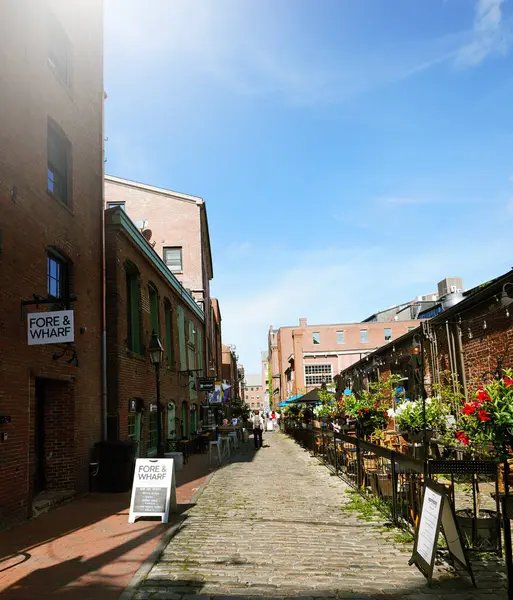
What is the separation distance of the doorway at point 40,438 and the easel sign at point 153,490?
9.40 ft

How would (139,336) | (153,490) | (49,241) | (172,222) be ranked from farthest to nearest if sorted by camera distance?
(172,222) → (139,336) → (49,241) → (153,490)

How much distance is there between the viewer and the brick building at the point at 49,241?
29.0ft

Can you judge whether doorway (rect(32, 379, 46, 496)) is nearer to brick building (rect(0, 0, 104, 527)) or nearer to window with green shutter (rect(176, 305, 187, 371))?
brick building (rect(0, 0, 104, 527))

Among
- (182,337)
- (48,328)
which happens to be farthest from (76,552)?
(182,337)

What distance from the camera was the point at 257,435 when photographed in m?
26.2

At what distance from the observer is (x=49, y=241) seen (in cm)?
1060

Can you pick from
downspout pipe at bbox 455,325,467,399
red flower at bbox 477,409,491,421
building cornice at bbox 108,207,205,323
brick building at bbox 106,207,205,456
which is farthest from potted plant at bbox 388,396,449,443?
building cornice at bbox 108,207,205,323

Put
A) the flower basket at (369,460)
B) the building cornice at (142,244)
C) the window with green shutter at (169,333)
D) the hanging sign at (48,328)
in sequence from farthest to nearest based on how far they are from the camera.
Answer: the window with green shutter at (169,333)
the building cornice at (142,244)
the flower basket at (369,460)
the hanging sign at (48,328)

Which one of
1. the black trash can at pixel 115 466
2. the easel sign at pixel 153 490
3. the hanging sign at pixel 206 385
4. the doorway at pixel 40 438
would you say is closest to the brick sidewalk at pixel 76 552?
the easel sign at pixel 153 490

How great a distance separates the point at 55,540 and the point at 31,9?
9.70 meters

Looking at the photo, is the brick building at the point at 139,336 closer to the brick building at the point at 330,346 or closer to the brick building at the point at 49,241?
the brick building at the point at 49,241

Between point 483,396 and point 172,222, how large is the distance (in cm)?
2972

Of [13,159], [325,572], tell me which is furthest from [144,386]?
[325,572]

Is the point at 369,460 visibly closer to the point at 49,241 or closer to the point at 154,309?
the point at 49,241
